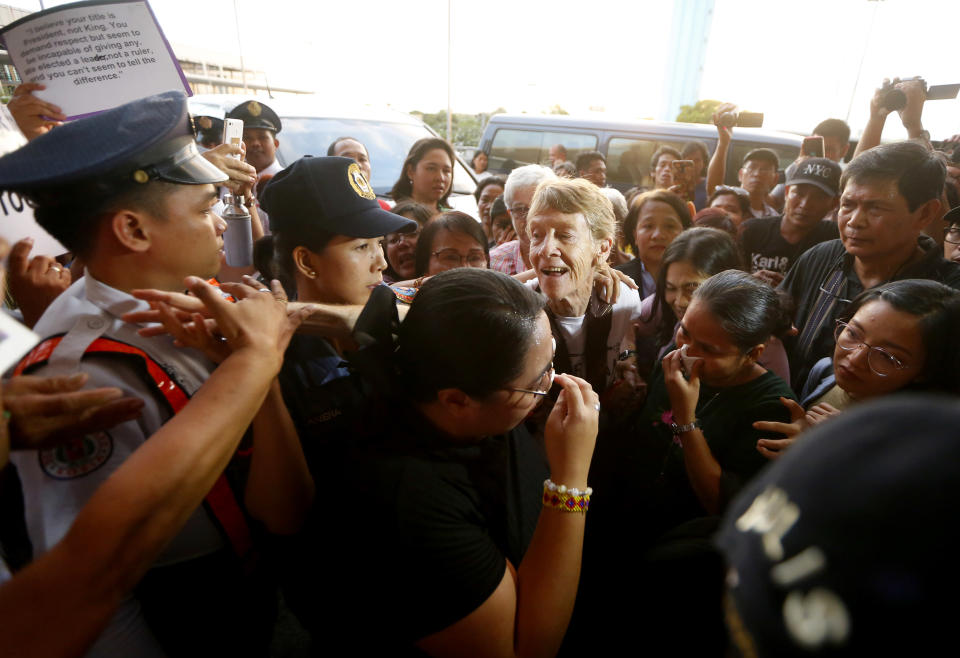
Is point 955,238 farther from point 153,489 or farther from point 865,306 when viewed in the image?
point 153,489

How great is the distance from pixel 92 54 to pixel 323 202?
3.91 feet

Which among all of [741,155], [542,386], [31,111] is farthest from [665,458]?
[741,155]

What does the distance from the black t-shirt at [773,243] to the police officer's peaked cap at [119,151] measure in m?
3.46

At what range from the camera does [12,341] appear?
629 mm

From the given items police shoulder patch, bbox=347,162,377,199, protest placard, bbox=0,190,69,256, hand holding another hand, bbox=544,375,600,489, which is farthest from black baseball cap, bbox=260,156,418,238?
hand holding another hand, bbox=544,375,600,489

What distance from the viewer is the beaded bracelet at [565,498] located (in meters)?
1.11

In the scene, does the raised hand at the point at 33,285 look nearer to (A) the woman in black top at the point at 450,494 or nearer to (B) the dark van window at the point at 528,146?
(A) the woman in black top at the point at 450,494

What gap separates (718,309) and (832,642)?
1.45 m

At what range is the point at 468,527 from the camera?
102cm

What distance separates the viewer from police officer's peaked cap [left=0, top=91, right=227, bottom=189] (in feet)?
3.04

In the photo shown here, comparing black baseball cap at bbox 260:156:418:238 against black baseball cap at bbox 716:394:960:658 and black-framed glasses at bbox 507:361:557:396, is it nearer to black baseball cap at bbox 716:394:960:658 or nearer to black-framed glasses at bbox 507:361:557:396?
black-framed glasses at bbox 507:361:557:396

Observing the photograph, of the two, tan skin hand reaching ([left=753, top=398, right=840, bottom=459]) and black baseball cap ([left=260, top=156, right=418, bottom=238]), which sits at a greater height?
black baseball cap ([left=260, top=156, right=418, bottom=238])

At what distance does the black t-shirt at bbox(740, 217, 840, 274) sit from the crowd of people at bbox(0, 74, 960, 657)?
1004mm

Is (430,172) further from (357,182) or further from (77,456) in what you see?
(77,456)
